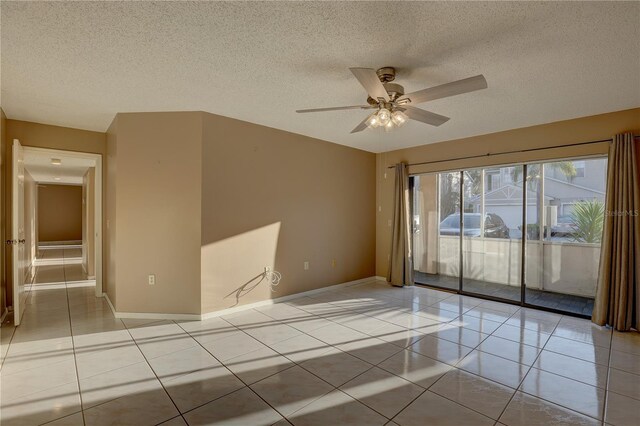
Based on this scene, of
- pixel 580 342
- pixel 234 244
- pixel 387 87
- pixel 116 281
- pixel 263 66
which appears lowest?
pixel 580 342

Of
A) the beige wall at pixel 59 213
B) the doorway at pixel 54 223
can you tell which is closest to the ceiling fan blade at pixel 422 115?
the doorway at pixel 54 223

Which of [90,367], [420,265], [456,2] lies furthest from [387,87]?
[420,265]

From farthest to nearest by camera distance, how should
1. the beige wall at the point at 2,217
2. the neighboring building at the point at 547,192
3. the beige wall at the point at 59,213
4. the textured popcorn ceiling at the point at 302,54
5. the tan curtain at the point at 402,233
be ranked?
the beige wall at the point at 59,213, the tan curtain at the point at 402,233, the neighboring building at the point at 547,192, the beige wall at the point at 2,217, the textured popcorn ceiling at the point at 302,54

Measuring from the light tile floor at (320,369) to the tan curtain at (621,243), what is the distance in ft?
0.86

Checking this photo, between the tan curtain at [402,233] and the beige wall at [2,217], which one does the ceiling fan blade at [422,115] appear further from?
the beige wall at [2,217]

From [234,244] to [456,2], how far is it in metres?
3.50

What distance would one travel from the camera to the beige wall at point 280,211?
159 inches

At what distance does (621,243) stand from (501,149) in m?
1.83

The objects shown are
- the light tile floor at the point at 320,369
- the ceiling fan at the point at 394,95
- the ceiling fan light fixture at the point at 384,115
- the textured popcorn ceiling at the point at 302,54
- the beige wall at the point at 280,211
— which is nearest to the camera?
the textured popcorn ceiling at the point at 302,54

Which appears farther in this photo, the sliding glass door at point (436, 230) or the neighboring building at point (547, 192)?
the sliding glass door at point (436, 230)

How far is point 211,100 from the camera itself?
137 inches

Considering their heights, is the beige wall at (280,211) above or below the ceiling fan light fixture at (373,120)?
below

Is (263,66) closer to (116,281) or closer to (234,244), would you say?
(234,244)

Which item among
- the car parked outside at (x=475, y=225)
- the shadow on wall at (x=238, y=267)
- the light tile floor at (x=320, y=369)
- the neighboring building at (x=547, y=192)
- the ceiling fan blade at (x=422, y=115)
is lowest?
the light tile floor at (x=320, y=369)
